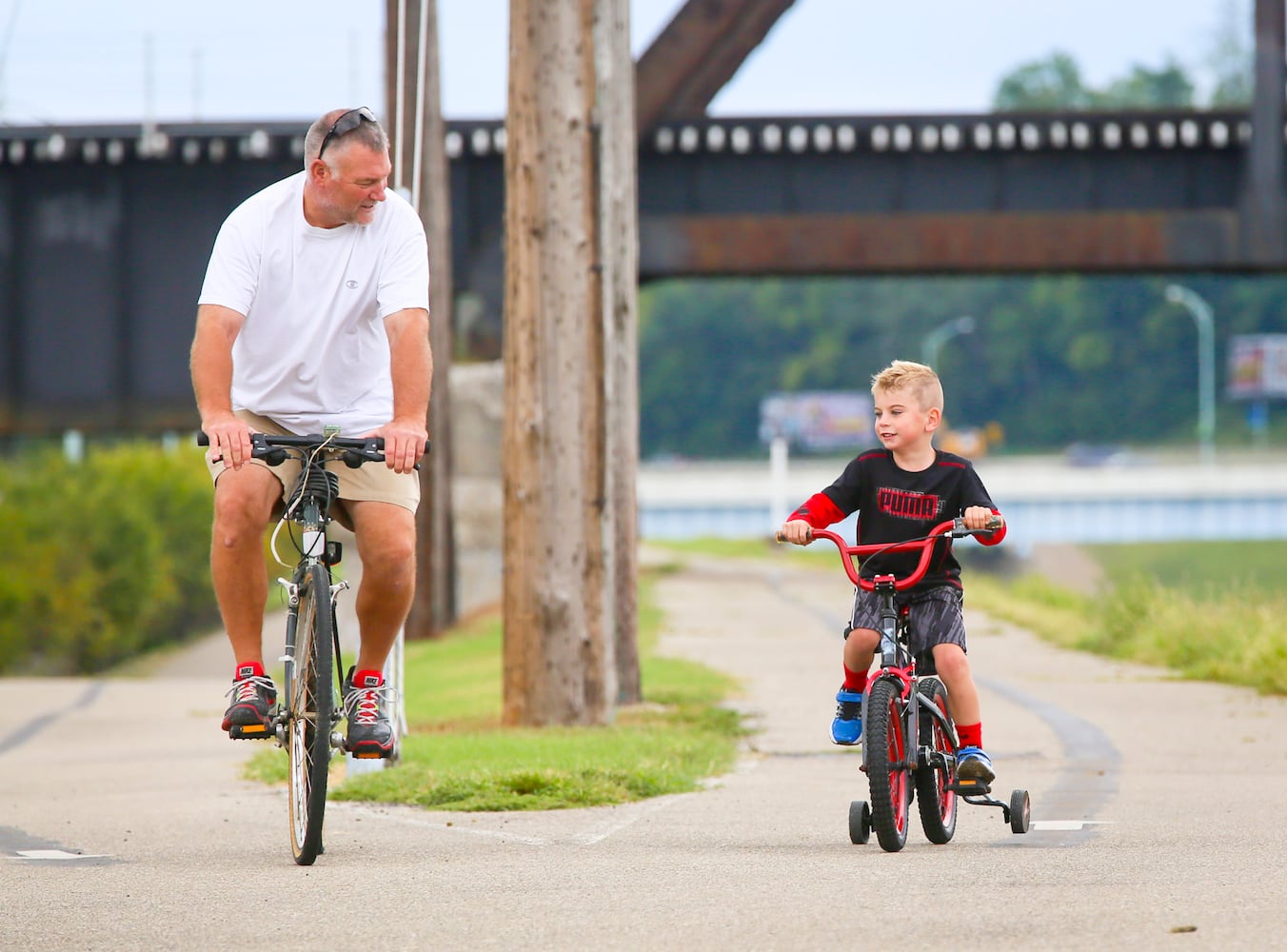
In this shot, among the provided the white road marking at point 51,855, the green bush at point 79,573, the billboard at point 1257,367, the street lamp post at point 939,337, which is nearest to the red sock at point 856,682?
the white road marking at point 51,855

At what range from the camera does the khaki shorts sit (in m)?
6.36

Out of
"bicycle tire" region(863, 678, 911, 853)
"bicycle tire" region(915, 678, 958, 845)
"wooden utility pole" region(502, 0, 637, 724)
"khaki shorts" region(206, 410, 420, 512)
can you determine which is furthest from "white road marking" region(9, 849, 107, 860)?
"wooden utility pole" region(502, 0, 637, 724)

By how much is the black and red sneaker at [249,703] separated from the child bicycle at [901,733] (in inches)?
62.6

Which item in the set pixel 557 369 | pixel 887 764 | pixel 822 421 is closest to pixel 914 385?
pixel 887 764

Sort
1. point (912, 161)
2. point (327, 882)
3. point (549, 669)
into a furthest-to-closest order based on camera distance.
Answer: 1. point (912, 161)
2. point (549, 669)
3. point (327, 882)

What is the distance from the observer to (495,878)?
235 inches

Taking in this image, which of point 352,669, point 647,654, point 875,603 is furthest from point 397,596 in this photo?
point 647,654

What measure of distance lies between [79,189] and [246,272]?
22513 millimetres

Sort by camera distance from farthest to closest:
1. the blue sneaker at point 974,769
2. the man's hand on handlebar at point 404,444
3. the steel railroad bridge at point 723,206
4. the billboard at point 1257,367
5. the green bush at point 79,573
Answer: the billboard at point 1257,367 → the steel railroad bridge at point 723,206 → the green bush at point 79,573 → the blue sneaker at point 974,769 → the man's hand on handlebar at point 404,444

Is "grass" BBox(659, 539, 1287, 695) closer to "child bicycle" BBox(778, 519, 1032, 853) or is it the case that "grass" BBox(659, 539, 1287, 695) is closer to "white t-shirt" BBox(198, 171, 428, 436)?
"child bicycle" BBox(778, 519, 1032, 853)

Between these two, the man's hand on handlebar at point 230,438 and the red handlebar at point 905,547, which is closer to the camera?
the man's hand on handlebar at point 230,438

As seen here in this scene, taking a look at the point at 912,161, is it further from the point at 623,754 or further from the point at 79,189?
the point at 623,754

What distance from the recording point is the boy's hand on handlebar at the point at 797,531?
20.8ft

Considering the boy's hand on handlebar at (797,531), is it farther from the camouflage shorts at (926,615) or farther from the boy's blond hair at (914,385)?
the boy's blond hair at (914,385)
